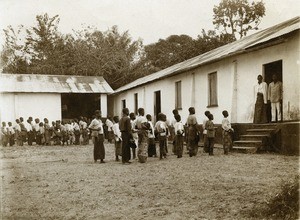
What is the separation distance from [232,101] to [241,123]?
1180mm

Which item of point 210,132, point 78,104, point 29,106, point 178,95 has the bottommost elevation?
point 210,132

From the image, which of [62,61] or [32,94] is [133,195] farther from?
[62,61]

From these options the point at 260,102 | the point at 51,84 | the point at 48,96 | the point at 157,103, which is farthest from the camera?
the point at 51,84

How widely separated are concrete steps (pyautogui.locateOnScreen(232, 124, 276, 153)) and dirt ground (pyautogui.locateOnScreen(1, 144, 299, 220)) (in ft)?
2.87

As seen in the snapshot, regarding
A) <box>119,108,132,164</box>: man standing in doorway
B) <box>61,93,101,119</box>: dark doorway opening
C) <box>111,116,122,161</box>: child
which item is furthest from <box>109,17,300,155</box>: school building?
<box>61,93,101,119</box>: dark doorway opening

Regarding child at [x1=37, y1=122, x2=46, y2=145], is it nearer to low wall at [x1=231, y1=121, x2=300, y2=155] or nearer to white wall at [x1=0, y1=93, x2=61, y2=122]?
white wall at [x1=0, y1=93, x2=61, y2=122]

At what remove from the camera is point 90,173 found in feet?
29.7

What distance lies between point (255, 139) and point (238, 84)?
10.3ft

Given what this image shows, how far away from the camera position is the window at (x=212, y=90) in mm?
16047

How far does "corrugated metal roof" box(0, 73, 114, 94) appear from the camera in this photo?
25922 millimetres

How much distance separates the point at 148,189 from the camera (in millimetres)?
6750

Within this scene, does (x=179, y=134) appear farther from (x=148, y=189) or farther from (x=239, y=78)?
(x=148, y=189)

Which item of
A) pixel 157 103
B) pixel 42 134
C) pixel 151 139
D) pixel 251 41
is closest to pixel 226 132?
pixel 151 139

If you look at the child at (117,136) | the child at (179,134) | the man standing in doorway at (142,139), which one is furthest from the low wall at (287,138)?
the child at (117,136)
